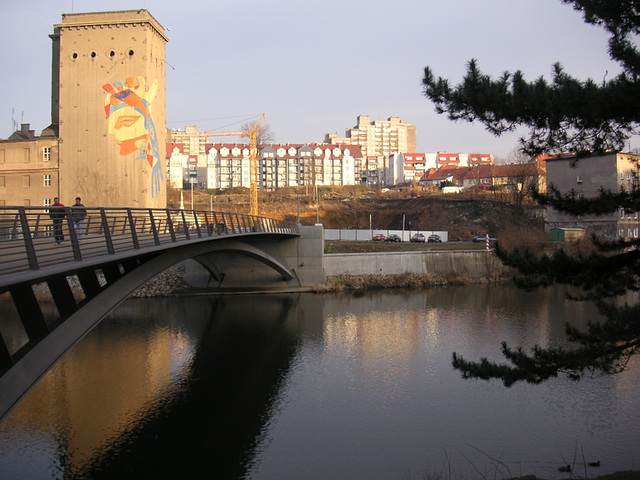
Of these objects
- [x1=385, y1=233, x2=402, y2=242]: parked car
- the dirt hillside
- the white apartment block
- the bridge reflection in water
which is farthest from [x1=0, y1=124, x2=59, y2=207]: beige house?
the white apartment block

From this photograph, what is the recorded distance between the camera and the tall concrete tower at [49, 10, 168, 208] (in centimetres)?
3284

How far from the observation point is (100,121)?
32.8 meters

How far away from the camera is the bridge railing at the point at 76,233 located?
712cm

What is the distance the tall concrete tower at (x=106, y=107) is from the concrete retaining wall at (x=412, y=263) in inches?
496

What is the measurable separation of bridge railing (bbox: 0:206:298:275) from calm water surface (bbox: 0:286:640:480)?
4.11 metres

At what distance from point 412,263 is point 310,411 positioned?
26.4 meters

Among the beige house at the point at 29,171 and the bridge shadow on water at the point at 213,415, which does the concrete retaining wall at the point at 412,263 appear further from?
the beige house at the point at 29,171

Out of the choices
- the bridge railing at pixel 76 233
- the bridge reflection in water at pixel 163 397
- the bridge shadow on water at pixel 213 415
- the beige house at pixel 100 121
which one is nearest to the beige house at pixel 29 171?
the beige house at pixel 100 121

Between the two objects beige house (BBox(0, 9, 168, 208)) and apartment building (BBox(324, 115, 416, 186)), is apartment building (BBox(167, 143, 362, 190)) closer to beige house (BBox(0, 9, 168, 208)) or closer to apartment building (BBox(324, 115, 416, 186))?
apartment building (BBox(324, 115, 416, 186))

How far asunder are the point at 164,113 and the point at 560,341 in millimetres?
26400

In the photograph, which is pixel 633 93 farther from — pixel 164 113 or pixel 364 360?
pixel 164 113

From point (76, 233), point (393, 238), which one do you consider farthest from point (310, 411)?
point (393, 238)

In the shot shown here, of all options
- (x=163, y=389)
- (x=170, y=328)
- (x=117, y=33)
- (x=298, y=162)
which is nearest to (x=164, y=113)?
(x=117, y=33)

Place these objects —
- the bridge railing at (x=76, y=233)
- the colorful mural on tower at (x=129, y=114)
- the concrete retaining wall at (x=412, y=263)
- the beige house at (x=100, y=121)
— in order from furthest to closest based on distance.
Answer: the concrete retaining wall at (x=412, y=263), the colorful mural on tower at (x=129, y=114), the beige house at (x=100, y=121), the bridge railing at (x=76, y=233)
